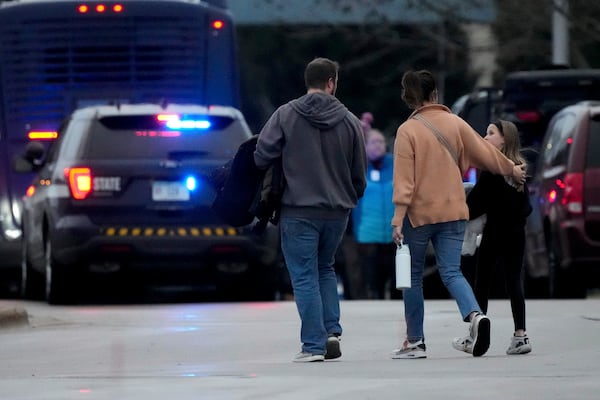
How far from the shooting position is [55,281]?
1778cm

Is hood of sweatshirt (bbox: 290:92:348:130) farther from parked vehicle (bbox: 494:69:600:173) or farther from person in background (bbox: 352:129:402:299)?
parked vehicle (bbox: 494:69:600:173)

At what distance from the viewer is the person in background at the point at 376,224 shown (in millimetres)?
19406

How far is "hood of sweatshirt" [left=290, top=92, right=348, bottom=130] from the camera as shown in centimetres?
1130

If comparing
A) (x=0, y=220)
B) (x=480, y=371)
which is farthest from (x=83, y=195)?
(x=480, y=371)

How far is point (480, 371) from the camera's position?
1051 cm

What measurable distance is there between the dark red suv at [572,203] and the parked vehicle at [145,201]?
2.51 metres

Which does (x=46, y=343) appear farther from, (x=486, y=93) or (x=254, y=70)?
(x=254, y=70)

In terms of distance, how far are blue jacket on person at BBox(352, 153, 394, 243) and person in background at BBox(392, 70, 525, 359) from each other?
7.65 meters

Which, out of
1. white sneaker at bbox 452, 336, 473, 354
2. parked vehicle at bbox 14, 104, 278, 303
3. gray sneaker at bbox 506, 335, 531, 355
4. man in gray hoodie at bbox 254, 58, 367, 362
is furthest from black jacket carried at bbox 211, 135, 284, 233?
parked vehicle at bbox 14, 104, 278, 303

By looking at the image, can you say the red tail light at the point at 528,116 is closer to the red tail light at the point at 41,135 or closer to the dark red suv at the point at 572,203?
the dark red suv at the point at 572,203

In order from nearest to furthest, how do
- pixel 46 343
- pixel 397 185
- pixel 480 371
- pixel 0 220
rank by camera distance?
pixel 480 371 → pixel 397 185 → pixel 46 343 → pixel 0 220

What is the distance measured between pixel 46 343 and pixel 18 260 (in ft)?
26.5

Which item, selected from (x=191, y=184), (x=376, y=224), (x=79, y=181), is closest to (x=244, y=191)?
(x=191, y=184)

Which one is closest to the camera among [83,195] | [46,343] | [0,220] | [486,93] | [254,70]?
[46,343]
